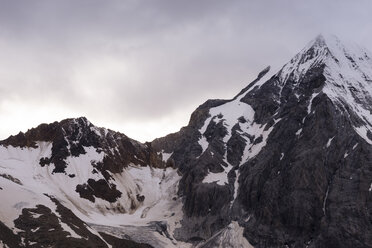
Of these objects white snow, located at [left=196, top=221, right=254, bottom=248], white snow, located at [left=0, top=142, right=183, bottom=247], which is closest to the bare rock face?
white snow, located at [left=196, top=221, right=254, bottom=248]

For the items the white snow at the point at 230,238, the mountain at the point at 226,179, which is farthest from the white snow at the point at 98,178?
the white snow at the point at 230,238

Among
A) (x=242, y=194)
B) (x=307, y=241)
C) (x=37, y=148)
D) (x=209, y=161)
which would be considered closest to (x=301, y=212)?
(x=307, y=241)

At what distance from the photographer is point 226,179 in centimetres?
16012

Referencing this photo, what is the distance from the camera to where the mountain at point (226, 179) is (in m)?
120

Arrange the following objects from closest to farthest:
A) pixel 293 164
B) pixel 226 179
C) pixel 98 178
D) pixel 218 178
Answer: pixel 293 164 → pixel 226 179 → pixel 218 178 → pixel 98 178

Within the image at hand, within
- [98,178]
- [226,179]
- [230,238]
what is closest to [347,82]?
[226,179]

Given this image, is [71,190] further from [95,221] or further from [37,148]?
[37,148]

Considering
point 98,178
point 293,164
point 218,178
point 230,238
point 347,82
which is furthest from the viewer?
point 347,82

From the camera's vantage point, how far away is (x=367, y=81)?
184750 mm

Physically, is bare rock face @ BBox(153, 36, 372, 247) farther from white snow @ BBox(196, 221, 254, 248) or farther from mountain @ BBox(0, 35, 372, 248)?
Answer: white snow @ BBox(196, 221, 254, 248)

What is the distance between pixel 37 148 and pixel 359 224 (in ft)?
371

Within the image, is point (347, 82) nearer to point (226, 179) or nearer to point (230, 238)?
point (226, 179)

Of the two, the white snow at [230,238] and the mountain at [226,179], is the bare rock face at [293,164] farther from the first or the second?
the white snow at [230,238]

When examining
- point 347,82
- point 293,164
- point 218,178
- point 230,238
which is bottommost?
point 230,238
